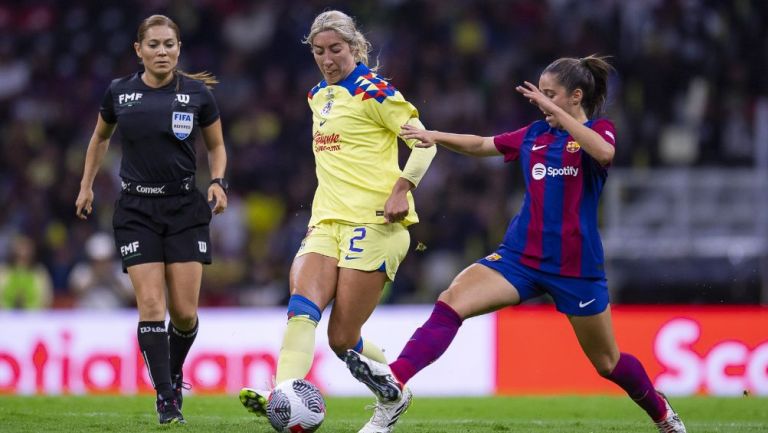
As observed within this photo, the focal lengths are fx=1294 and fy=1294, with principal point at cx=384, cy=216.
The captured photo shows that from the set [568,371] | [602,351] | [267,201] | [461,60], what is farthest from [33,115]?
[602,351]

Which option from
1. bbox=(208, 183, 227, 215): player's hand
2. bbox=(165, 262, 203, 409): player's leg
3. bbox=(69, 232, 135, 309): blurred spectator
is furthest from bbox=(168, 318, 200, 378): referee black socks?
bbox=(69, 232, 135, 309): blurred spectator

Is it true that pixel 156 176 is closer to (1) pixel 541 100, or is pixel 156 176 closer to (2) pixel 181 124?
(2) pixel 181 124

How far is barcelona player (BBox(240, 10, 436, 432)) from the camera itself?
6.66 m

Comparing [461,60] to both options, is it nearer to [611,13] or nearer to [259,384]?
[611,13]

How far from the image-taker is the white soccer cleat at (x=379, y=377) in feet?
20.6

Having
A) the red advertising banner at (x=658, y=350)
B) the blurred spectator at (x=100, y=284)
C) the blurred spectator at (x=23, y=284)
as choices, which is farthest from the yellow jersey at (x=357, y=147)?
the blurred spectator at (x=23, y=284)

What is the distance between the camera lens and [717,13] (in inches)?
706

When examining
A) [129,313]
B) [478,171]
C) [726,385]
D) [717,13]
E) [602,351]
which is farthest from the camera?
[717,13]

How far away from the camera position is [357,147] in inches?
268

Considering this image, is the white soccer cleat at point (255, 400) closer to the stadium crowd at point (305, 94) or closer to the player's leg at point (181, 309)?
the player's leg at point (181, 309)

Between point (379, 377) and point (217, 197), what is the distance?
1677 millimetres

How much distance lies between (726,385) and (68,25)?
11566mm

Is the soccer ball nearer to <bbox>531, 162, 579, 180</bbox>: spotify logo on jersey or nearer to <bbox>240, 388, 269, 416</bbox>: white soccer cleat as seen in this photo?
<bbox>240, 388, 269, 416</bbox>: white soccer cleat

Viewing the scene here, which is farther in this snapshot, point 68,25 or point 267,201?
point 68,25
